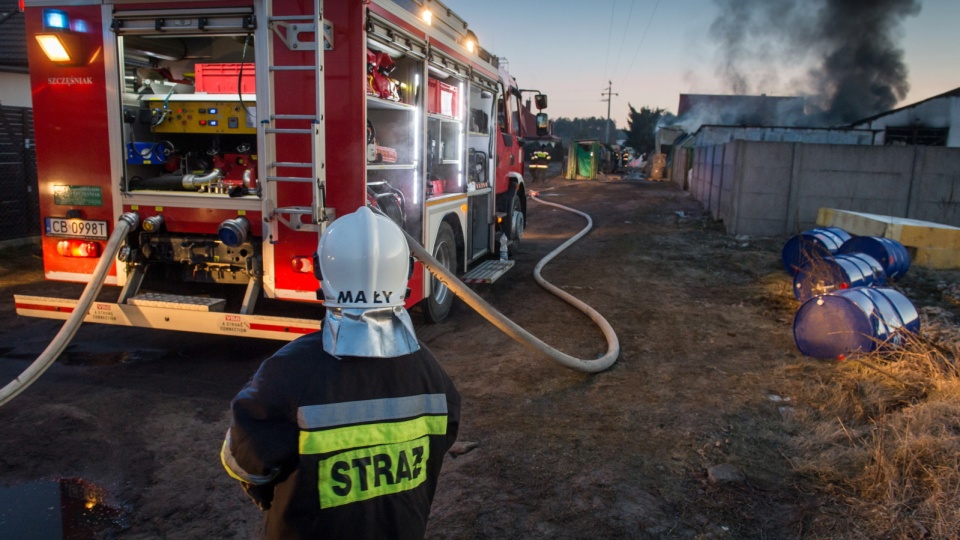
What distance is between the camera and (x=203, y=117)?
5.34m

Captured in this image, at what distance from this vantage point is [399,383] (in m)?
1.75

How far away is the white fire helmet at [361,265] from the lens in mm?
1780

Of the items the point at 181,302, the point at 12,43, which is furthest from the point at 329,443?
the point at 12,43

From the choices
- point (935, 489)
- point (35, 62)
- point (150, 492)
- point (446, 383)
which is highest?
point (35, 62)

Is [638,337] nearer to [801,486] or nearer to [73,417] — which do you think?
[801,486]

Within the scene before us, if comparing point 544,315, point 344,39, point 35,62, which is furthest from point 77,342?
point 544,315

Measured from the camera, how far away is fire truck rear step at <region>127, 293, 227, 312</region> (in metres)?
4.89

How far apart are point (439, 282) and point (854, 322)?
13.2ft

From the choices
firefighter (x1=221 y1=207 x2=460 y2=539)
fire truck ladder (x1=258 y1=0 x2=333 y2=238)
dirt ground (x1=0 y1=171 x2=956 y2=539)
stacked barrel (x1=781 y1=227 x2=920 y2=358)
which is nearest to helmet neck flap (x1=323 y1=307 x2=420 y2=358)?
firefighter (x1=221 y1=207 x2=460 y2=539)

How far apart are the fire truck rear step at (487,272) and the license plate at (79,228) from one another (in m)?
3.80

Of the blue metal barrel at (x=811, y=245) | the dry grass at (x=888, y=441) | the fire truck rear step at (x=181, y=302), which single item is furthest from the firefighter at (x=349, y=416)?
the blue metal barrel at (x=811, y=245)

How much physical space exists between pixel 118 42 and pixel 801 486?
554 centimetres

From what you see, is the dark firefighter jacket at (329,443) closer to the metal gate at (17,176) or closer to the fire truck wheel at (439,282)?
the fire truck wheel at (439,282)

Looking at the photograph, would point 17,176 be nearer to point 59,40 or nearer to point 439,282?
point 59,40
